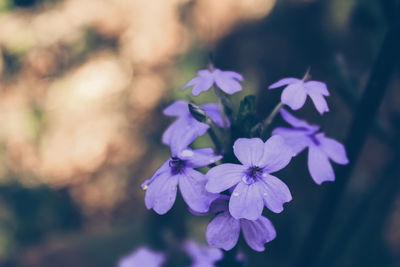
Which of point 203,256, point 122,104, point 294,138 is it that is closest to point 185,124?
point 294,138

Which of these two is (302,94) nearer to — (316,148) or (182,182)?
(316,148)

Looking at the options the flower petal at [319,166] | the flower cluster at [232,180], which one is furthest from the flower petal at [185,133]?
the flower petal at [319,166]

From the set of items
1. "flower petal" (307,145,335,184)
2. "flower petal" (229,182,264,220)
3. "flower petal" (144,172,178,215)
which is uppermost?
"flower petal" (144,172,178,215)

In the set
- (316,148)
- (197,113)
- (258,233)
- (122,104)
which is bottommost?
(258,233)

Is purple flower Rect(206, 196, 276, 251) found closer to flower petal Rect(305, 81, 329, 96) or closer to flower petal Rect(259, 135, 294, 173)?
flower petal Rect(259, 135, 294, 173)

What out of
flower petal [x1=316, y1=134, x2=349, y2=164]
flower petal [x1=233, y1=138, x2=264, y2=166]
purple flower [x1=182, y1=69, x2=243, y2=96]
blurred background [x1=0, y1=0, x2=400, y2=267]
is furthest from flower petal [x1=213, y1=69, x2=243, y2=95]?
blurred background [x1=0, y1=0, x2=400, y2=267]

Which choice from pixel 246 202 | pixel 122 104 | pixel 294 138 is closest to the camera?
pixel 246 202
